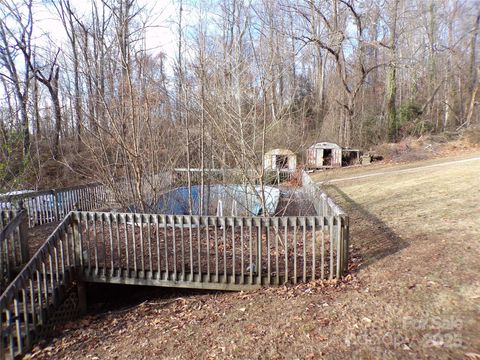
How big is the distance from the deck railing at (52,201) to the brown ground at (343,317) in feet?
15.1

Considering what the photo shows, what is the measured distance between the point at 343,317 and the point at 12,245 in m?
5.41

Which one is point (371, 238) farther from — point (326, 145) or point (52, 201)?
point (326, 145)

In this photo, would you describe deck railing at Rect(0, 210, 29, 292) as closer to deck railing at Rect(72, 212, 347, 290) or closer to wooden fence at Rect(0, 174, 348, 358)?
wooden fence at Rect(0, 174, 348, 358)

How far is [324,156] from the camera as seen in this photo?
920 inches

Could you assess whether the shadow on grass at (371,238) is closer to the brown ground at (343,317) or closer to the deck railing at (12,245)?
the brown ground at (343,317)

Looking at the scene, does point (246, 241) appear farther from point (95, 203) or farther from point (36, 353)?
point (95, 203)

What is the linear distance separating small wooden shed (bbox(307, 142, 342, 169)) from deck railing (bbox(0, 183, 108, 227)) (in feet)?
49.6

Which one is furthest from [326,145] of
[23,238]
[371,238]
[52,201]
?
[23,238]

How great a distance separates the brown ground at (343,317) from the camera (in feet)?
10.2

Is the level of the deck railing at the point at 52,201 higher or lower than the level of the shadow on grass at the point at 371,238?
higher

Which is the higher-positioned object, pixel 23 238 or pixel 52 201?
pixel 52 201

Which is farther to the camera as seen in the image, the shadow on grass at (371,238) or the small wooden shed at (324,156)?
the small wooden shed at (324,156)

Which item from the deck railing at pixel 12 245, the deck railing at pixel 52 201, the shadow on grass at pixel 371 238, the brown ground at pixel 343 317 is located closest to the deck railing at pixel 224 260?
the brown ground at pixel 343 317

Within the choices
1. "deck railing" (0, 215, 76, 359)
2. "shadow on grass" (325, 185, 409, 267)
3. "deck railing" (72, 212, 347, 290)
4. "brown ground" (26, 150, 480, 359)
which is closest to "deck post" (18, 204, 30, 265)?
"deck railing" (0, 215, 76, 359)
